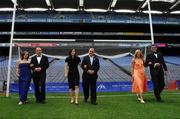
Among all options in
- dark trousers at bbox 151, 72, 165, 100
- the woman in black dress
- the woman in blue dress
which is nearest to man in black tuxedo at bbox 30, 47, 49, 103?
the woman in blue dress

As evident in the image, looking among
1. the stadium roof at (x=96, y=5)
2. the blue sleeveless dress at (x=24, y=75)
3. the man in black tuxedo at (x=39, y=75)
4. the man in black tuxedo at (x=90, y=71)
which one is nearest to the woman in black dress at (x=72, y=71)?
the man in black tuxedo at (x=90, y=71)

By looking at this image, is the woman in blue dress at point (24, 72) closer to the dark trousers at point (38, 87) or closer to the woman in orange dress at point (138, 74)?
the dark trousers at point (38, 87)

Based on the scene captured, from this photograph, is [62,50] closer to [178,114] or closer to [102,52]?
[102,52]

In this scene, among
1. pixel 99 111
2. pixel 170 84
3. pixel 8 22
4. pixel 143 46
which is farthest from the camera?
pixel 8 22

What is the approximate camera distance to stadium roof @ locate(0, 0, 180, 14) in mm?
37781

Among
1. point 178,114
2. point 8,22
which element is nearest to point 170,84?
point 178,114

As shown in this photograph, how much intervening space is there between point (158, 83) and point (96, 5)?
28010mm

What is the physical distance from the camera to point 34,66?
1242 cm

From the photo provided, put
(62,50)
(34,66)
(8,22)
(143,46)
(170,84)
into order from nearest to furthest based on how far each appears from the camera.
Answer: (34,66) < (143,46) < (62,50) < (170,84) < (8,22)

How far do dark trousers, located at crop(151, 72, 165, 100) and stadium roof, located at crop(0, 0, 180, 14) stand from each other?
81.8 ft

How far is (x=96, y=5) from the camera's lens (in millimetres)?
39969

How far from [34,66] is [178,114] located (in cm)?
533

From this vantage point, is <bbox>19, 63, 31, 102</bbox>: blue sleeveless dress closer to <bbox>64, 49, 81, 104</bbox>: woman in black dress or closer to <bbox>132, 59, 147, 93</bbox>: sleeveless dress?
<bbox>64, 49, 81, 104</bbox>: woman in black dress

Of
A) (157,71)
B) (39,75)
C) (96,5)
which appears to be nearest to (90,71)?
(39,75)
